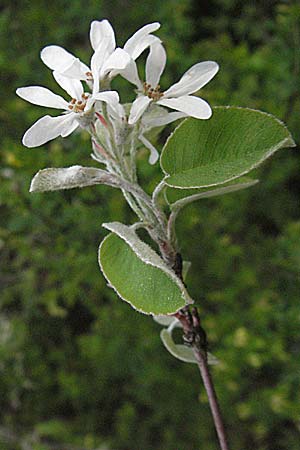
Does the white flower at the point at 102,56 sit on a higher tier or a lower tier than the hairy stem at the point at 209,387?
higher

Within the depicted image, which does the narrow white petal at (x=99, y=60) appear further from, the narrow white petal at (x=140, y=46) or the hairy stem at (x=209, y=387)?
the hairy stem at (x=209, y=387)

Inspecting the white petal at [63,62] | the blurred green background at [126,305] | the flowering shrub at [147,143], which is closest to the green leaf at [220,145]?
the flowering shrub at [147,143]

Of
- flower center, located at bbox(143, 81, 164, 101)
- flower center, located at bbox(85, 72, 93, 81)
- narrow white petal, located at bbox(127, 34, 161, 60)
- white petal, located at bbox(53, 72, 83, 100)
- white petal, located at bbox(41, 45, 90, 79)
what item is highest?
white petal, located at bbox(41, 45, 90, 79)

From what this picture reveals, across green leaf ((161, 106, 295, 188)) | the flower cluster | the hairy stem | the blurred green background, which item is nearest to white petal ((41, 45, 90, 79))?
the flower cluster

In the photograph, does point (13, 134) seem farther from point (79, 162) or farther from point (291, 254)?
point (291, 254)

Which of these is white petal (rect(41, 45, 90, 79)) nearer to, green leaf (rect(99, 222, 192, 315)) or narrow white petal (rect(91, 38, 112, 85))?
narrow white petal (rect(91, 38, 112, 85))

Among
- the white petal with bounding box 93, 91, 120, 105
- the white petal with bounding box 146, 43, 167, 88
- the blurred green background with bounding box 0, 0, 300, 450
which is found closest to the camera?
the white petal with bounding box 93, 91, 120, 105
